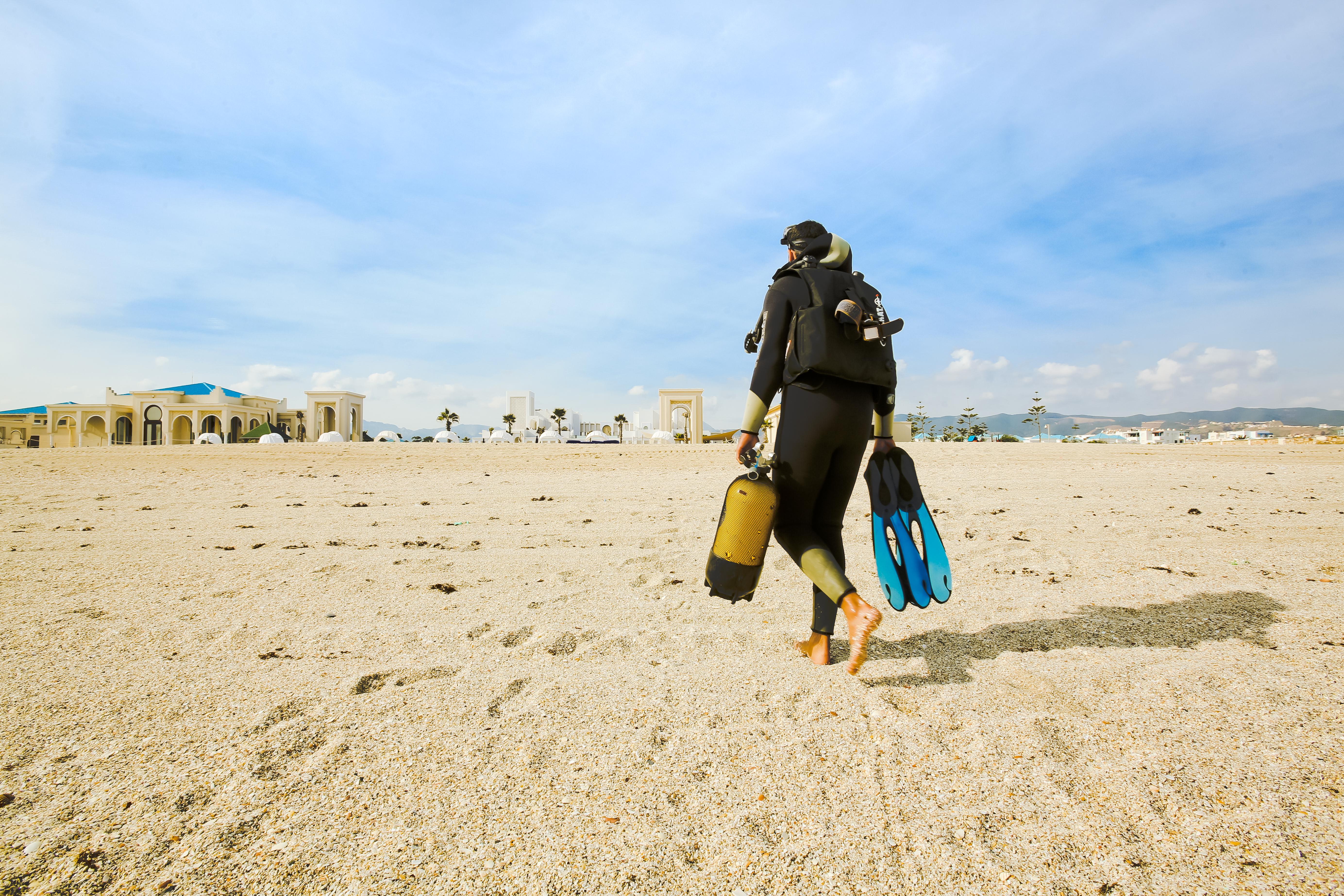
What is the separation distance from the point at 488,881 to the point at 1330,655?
3.26 m

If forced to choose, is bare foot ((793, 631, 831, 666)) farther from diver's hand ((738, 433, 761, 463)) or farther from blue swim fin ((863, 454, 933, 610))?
diver's hand ((738, 433, 761, 463))

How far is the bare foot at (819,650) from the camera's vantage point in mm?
2518

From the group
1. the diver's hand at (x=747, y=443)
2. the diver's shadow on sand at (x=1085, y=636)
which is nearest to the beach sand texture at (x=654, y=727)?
the diver's shadow on sand at (x=1085, y=636)

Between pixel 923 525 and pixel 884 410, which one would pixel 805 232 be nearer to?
pixel 884 410

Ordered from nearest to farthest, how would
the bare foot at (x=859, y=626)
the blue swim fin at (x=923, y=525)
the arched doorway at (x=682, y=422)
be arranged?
1. the bare foot at (x=859, y=626)
2. the blue swim fin at (x=923, y=525)
3. the arched doorway at (x=682, y=422)

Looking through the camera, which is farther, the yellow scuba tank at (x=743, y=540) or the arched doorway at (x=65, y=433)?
the arched doorway at (x=65, y=433)

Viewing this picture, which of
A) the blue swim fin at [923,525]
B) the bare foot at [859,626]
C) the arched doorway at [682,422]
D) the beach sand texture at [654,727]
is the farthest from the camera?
the arched doorway at [682,422]

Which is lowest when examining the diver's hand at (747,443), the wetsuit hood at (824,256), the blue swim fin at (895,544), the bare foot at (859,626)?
the bare foot at (859,626)

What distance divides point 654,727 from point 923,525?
1557mm

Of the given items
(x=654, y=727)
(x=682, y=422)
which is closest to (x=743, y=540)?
(x=654, y=727)

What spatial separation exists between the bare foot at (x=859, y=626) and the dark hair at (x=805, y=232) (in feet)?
5.24

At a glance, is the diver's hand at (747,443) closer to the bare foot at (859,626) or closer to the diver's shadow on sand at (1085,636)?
the bare foot at (859,626)

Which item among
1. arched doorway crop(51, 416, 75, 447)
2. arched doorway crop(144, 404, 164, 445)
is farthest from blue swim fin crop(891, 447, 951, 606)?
arched doorway crop(51, 416, 75, 447)

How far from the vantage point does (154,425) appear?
158 ft
